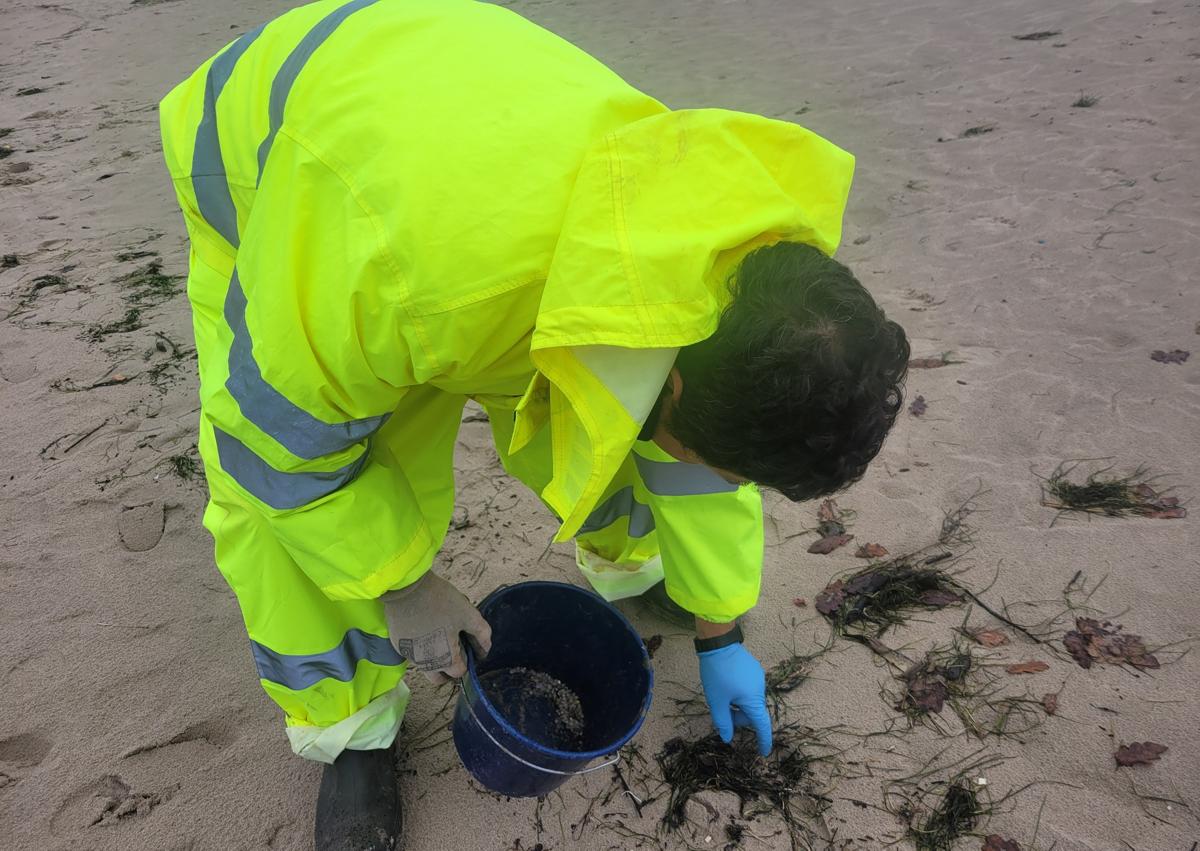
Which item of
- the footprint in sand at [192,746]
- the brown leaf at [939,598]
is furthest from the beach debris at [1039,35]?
the footprint in sand at [192,746]

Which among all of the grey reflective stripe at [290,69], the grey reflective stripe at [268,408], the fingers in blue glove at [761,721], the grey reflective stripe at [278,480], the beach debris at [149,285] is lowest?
the beach debris at [149,285]

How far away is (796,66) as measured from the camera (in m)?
5.77

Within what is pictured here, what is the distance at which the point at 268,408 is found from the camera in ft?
3.56

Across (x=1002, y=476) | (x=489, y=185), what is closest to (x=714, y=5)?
(x=1002, y=476)

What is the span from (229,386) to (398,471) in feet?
1.12

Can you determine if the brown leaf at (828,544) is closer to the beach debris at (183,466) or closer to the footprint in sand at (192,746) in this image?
the footprint in sand at (192,746)

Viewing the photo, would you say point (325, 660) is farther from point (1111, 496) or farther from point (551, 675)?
point (1111, 496)

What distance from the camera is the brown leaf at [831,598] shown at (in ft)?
Answer: 6.71

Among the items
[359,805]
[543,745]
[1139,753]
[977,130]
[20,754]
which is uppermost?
[977,130]

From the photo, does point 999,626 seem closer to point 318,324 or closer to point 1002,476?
point 1002,476

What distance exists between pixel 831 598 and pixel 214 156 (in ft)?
5.55

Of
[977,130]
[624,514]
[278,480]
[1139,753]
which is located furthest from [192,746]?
[977,130]

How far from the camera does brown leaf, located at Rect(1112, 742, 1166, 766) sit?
1.66 metres

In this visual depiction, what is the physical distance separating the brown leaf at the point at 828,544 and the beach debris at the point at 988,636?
1.26 ft
